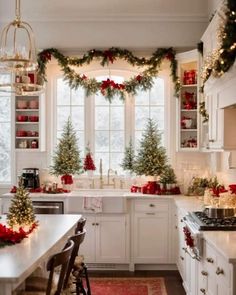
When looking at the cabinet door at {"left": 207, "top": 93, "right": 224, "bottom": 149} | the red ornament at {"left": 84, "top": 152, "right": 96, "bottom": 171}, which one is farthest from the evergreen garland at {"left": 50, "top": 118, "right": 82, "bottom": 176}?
the cabinet door at {"left": 207, "top": 93, "right": 224, "bottom": 149}

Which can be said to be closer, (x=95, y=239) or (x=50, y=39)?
(x=95, y=239)

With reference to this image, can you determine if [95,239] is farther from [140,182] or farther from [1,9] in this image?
[1,9]

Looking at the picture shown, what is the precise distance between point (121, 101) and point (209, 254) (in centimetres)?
386

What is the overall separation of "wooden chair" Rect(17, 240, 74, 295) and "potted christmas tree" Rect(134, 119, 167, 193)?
326cm

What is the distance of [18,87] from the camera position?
15.1ft

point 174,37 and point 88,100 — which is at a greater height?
point 174,37

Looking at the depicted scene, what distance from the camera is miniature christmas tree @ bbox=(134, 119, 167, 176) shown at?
22.2 feet

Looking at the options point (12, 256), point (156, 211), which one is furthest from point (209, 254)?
point (156, 211)

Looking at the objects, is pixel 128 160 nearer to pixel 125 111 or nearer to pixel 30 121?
pixel 125 111

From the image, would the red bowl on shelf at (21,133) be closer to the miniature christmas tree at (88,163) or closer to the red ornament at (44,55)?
the miniature christmas tree at (88,163)

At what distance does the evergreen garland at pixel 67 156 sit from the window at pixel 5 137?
67 cm

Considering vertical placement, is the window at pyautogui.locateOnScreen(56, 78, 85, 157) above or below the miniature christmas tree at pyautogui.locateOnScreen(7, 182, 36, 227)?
above

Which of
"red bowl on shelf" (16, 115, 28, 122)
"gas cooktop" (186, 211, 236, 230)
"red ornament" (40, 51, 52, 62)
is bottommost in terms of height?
"gas cooktop" (186, 211, 236, 230)

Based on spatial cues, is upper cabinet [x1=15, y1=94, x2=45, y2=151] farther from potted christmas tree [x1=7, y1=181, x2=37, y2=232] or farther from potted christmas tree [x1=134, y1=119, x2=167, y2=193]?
potted christmas tree [x1=7, y1=181, x2=37, y2=232]
